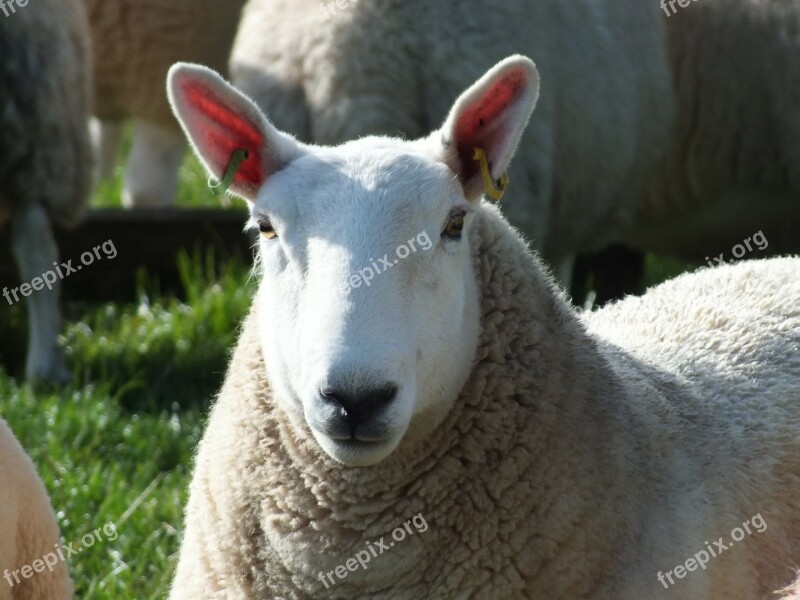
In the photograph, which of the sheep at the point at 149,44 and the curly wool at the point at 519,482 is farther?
the sheep at the point at 149,44

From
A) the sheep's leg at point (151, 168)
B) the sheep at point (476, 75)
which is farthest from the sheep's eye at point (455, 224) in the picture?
the sheep's leg at point (151, 168)

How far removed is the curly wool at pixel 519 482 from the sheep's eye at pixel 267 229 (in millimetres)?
256

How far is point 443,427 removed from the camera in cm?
276

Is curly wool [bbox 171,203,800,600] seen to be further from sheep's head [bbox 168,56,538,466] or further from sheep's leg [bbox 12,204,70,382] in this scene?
sheep's leg [bbox 12,204,70,382]

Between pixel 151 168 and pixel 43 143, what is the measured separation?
2.10 m

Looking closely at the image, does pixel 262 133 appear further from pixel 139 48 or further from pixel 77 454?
pixel 139 48

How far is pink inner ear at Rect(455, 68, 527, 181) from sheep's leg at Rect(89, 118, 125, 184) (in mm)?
5494

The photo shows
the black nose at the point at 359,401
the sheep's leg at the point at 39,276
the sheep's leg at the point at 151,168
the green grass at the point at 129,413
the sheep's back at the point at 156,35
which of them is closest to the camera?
the black nose at the point at 359,401

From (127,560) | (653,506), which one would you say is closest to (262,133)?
(653,506)

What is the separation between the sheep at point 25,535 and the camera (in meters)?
2.94

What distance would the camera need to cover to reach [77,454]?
4523 millimetres

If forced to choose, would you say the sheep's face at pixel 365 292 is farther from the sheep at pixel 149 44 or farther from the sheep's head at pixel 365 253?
the sheep at pixel 149 44

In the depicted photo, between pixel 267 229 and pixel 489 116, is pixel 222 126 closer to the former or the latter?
pixel 267 229

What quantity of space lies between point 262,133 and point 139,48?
433 centimetres
